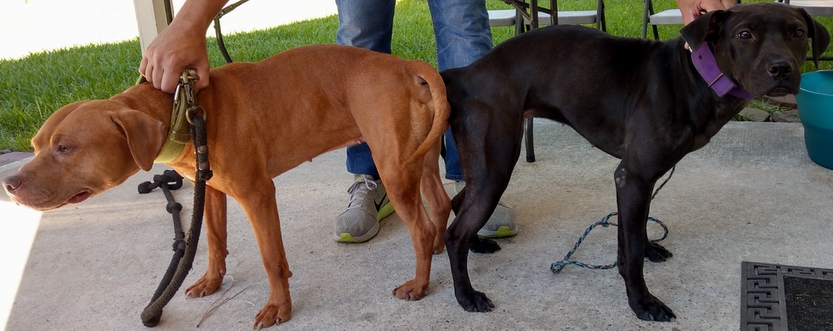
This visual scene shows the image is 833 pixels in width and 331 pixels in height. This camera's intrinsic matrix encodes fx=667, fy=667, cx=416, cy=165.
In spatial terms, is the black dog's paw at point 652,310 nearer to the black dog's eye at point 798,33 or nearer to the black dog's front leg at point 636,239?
the black dog's front leg at point 636,239

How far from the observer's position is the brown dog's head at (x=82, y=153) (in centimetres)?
200

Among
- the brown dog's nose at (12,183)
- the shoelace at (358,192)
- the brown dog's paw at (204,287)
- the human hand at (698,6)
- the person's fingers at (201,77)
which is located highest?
the human hand at (698,6)

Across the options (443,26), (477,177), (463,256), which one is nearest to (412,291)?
(463,256)

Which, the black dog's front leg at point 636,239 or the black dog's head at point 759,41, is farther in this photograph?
the black dog's front leg at point 636,239

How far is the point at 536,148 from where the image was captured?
14.1ft

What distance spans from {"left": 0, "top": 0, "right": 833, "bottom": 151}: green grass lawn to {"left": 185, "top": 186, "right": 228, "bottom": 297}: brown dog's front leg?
3.00 m

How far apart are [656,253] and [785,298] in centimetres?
51

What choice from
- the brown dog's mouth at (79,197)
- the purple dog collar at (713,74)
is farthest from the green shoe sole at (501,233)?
the brown dog's mouth at (79,197)

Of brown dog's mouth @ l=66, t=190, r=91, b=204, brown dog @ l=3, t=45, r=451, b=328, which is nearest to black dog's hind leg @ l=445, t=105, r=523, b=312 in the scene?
brown dog @ l=3, t=45, r=451, b=328

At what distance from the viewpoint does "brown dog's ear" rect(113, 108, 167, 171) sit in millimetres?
2045

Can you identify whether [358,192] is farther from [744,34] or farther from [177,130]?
[744,34]

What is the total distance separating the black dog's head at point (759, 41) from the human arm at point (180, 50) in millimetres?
1621

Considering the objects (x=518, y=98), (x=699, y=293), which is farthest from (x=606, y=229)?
(x=518, y=98)

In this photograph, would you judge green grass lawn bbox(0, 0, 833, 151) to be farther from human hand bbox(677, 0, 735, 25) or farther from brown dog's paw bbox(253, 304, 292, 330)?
human hand bbox(677, 0, 735, 25)
